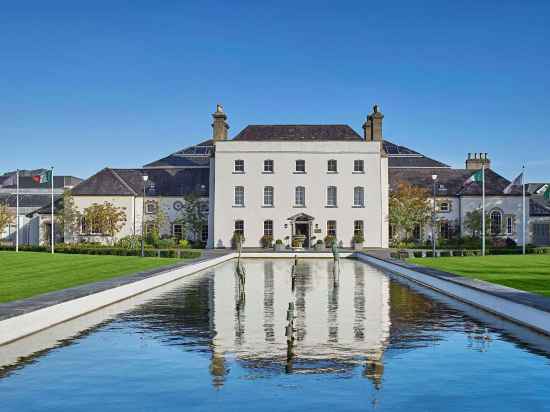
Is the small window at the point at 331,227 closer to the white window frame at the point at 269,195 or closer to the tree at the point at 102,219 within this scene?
the white window frame at the point at 269,195

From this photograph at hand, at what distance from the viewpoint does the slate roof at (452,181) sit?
68812 mm

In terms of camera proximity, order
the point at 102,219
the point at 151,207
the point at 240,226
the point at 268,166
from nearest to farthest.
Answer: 1. the point at 240,226
2. the point at 268,166
3. the point at 102,219
4. the point at 151,207

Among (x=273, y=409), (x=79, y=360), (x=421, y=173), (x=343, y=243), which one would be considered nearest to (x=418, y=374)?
(x=273, y=409)

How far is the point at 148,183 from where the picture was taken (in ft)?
237

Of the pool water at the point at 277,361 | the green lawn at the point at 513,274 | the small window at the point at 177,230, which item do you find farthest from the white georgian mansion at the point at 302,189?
the pool water at the point at 277,361

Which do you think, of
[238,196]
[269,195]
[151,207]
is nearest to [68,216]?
[151,207]

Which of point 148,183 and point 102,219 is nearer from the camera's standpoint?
point 102,219

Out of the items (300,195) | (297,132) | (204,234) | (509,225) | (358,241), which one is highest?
(297,132)

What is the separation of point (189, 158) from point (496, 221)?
1459 inches

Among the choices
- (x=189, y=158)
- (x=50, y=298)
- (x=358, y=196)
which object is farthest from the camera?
(x=189, y=158)

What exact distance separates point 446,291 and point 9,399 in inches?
716

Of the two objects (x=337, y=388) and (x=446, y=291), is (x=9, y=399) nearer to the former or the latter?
(x=337, y=388)

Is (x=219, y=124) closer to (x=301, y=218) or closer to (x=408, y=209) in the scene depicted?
(x=301, y=218)

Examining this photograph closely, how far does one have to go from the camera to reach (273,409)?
29.9ft
